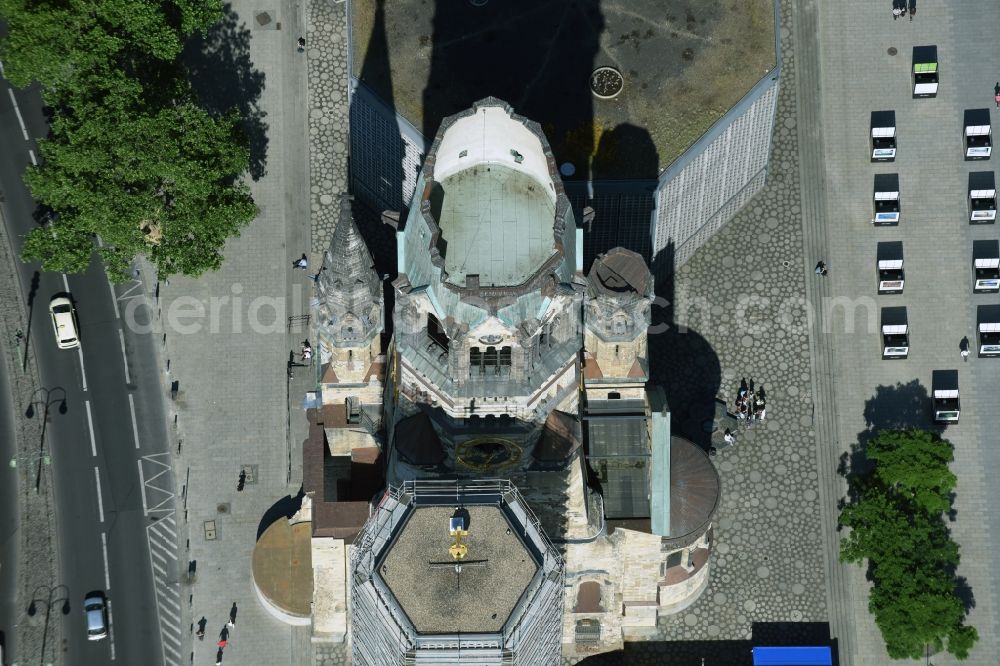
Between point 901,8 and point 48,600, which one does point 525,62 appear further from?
point 48,600

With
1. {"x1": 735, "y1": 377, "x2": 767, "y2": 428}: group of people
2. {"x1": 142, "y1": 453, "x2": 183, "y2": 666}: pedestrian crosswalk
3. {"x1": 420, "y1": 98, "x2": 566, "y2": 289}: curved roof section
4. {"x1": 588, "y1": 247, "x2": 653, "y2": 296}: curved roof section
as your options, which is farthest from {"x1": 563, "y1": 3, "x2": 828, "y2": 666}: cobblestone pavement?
{"x1": 420, "y1": 98, "x2": 566, "y2": 289}: curved roof section

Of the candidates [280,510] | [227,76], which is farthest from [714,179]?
[280,510]

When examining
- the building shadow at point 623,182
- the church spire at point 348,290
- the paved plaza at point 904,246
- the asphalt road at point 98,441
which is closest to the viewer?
the church spire at point 348,290

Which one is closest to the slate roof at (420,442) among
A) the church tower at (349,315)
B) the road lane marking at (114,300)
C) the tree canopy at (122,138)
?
the church tower at (349,315)

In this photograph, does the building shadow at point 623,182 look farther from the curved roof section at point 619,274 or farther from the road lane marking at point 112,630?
the road lane marking at point 112,630

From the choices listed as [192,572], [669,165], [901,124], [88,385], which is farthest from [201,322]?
[901,124]

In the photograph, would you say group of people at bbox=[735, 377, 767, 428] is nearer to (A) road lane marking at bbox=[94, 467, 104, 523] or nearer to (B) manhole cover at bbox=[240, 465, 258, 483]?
(B) manhole cover at bbox=[240, 465, 258, 483]
